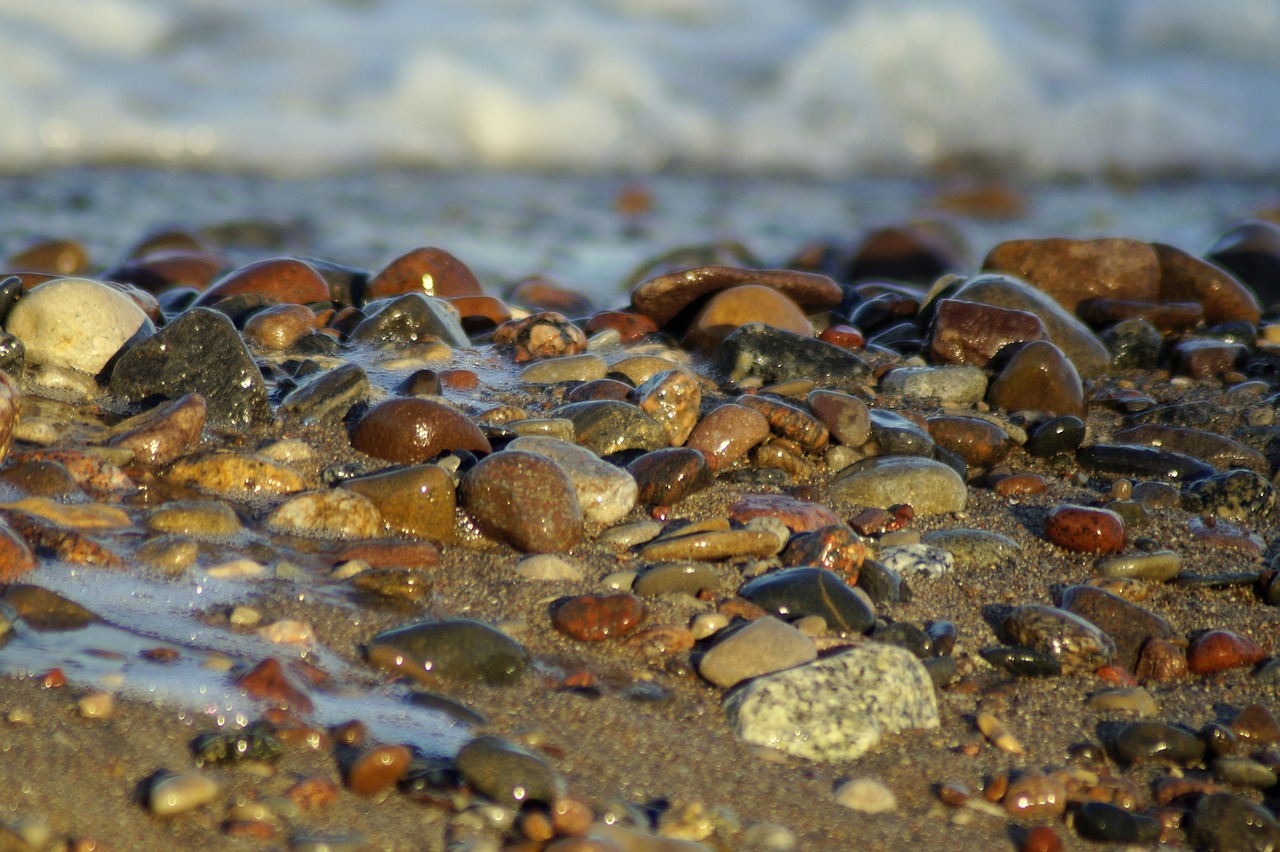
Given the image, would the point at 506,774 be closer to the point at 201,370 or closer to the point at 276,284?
the point at 201,370

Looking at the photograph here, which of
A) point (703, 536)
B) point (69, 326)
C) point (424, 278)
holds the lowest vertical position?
point (424, 278)

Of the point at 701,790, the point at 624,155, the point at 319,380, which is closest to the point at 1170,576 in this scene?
the point at 701,790

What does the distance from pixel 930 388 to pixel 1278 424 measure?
1037 mm

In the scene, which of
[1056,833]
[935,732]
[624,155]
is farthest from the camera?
[624,155]

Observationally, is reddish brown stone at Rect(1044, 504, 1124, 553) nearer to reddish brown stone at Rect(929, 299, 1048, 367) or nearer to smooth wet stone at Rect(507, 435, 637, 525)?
smooth wet stone at Rect(507, 435, 637, 525)

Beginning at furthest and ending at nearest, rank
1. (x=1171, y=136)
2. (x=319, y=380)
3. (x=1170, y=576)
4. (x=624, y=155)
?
(x=1171, y=136) < (x=624, y=155) < (x=319, y=380) < (x=1170, y=576)

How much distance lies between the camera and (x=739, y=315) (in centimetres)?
405

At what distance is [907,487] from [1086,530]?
1.40 ft

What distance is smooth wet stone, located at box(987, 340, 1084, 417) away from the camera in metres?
3.56

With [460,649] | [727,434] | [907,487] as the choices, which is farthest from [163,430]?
[907,487]

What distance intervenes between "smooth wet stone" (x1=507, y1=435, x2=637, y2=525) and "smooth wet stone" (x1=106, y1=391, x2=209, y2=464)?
76 cm

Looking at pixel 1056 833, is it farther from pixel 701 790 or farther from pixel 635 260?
pixel 635 260

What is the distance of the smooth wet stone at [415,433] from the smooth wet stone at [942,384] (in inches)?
57.3

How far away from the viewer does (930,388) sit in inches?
144
